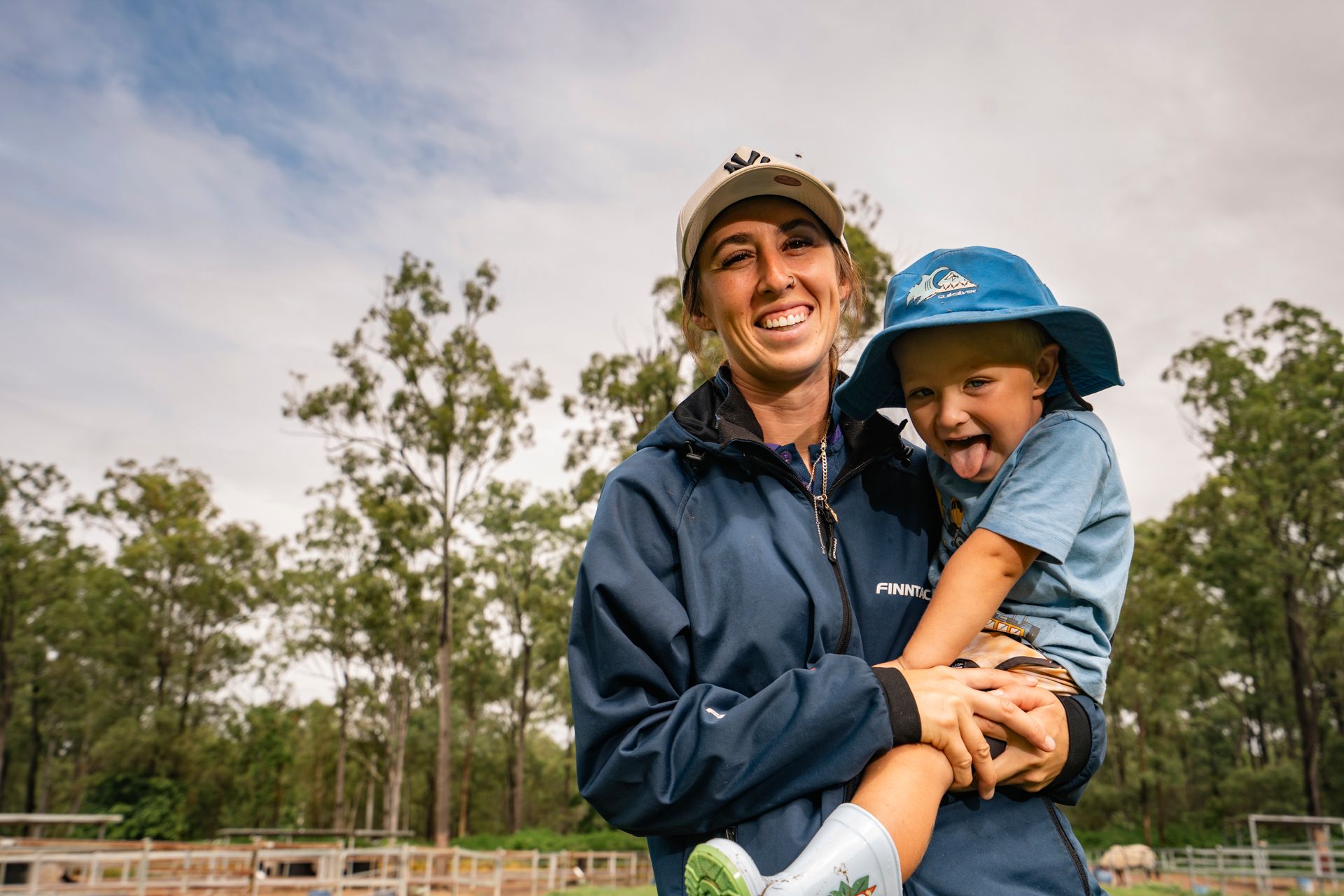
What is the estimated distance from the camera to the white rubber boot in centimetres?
140

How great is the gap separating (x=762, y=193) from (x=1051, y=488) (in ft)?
3.00

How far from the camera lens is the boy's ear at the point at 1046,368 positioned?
203 centimetres

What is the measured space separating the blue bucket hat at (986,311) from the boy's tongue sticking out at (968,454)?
0.68 feet

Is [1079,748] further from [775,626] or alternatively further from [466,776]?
[466,776]

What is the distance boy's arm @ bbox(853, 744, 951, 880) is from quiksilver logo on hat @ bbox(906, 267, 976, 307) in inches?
36.4

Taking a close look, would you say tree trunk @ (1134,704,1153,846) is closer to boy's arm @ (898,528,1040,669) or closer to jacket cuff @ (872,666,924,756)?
boy's arm @ (898,528,1040,669)

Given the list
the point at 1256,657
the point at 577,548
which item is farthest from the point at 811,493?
the point at 1256,657

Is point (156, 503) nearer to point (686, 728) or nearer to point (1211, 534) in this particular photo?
point (1211, 534)

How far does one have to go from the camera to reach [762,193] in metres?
2.17

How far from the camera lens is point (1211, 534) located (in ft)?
100

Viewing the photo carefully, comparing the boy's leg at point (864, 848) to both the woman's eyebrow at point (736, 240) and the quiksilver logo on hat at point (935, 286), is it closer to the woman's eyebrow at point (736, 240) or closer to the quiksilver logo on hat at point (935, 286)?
the quiksilver logo on hat at point (935, 286)

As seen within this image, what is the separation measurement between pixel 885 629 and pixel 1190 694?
48.8 metres

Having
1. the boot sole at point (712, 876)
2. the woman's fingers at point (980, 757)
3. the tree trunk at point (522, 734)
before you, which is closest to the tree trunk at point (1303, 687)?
the tree trunk at point (522, 734)

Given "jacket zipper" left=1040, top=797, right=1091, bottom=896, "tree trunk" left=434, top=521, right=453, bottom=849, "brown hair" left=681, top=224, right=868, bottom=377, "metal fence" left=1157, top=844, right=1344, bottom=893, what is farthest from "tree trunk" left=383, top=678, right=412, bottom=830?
"jacket zipper" left=1040, top=797, right=1091, bottom=896
